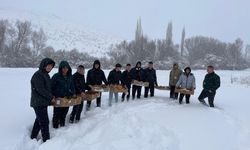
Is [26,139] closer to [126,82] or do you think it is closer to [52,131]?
[52,131]

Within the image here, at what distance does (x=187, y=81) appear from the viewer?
13.9 m

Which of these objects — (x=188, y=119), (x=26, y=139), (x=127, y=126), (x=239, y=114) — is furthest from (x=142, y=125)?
(x=239, y=114)

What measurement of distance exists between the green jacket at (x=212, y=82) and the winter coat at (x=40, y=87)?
23.9 ft

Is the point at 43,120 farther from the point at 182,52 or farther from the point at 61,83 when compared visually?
the point at 182,52

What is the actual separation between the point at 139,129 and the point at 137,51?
1877 inches

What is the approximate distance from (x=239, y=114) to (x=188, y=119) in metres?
2.74

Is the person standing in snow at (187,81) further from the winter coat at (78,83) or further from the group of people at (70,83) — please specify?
the winter coat at (78,83)

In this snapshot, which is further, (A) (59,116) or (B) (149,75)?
(B) (149,75)

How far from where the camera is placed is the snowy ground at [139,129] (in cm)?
791

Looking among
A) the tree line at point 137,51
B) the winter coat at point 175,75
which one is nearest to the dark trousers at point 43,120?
the winter coat at point 175,75

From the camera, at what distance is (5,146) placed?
25.3 feet

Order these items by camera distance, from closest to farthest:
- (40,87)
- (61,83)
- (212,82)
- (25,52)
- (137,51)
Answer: (40,87), (61,83), (212,82), (25,52), (137,51)

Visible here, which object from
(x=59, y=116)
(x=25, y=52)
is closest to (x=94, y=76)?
(x=59, y=116)

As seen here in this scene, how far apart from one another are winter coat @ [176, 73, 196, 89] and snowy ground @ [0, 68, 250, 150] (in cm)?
109
